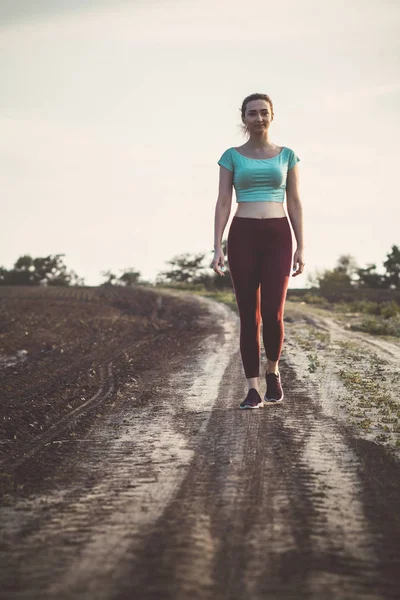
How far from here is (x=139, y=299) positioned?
3228cm

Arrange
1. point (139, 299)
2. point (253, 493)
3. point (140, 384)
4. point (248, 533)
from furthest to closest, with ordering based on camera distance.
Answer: point (139, 299), point (140, 384), point (253, 493), point (248, 533)

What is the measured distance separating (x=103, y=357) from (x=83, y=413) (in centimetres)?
524

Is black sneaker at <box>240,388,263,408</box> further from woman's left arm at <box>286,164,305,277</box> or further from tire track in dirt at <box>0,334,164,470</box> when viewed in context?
tire track in dirt at <box>0,334,164,470</box>

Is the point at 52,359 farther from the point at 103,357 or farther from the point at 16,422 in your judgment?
the point at 16,422

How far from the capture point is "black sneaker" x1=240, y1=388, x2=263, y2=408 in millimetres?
5844

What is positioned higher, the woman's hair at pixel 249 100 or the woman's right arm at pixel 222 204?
the woman's hair at pixel 249 100

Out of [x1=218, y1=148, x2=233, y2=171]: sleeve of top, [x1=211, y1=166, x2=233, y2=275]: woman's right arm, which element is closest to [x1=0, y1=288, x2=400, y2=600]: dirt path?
[x1=211, y1=166, x2=233, y2=275]: woman's right arm

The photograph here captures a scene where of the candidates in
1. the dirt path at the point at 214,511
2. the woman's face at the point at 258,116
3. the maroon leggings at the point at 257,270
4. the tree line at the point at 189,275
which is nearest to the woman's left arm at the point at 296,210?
the maroon leggings at the point at 257,270

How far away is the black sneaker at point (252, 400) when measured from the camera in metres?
5.84

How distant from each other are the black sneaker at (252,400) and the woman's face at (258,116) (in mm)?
2266

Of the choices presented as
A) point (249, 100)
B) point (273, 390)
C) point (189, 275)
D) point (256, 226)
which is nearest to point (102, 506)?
point (273, 390)

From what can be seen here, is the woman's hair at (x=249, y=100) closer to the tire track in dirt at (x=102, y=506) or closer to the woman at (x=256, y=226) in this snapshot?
the woman at (x=256, y=226)

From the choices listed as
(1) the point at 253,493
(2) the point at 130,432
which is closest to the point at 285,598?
(1) the point at 253,493

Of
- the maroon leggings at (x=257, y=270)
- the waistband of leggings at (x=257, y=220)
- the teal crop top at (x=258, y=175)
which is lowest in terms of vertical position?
the maroon leggings at (x=257, y=270)
